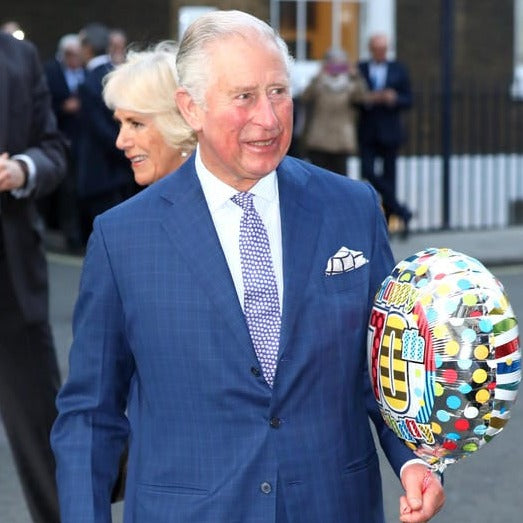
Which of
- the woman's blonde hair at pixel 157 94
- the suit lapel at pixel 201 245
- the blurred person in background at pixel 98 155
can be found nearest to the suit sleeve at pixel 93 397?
the suit lapel at pixel 201 245

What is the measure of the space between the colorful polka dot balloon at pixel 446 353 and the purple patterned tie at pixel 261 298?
21cm

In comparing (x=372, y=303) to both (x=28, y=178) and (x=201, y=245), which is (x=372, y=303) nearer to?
(x=201, y=245)

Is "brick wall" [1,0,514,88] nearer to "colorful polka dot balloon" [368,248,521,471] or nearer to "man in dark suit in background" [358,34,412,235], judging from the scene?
"man in dark suit in background" [358,34,412,235]

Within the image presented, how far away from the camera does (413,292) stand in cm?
282

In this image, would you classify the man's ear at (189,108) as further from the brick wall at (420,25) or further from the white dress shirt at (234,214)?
→ the brick wall at (420,25)

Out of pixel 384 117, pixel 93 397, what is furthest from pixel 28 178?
→ pixel 384 117

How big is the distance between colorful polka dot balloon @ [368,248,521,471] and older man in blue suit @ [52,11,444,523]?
129 mm

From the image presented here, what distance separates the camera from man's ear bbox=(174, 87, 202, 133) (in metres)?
2.96

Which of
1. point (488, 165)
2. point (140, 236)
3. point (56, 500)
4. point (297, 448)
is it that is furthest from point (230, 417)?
point (488, 165)

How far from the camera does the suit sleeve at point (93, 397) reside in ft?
9.83

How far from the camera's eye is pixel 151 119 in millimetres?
4523

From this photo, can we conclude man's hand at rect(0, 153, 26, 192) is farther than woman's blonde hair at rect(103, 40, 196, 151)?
Yes

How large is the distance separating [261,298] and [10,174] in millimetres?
2162

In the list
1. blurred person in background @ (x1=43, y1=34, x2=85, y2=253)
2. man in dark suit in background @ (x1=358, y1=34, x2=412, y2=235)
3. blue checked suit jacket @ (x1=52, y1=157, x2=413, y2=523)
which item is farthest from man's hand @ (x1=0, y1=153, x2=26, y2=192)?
man in dark suit in background @ (x1=358, y1=34, x2=412, y2=235)
